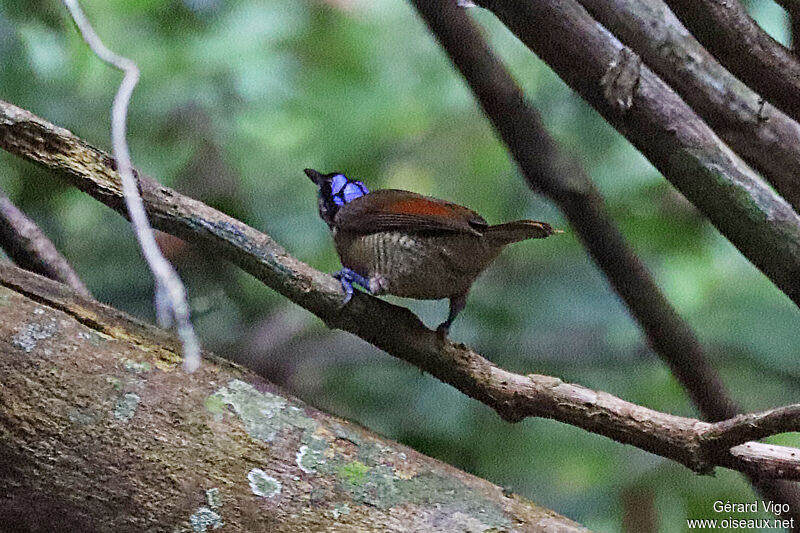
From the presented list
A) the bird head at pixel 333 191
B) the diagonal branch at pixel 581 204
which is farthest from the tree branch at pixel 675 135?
the bird head at pixel 333 191

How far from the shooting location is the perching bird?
148 centimetres

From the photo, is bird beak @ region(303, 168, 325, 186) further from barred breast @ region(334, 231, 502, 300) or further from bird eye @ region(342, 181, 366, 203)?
barred breast @ region(334, 231, 502, 300)

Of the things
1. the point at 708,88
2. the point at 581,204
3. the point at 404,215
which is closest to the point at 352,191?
the point at 404,215

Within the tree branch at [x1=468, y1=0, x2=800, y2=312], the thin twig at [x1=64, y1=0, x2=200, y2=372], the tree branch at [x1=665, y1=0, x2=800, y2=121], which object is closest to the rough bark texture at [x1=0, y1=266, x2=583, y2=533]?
the thin twig at [x1=64, y1=0, x2=200, y2=372]

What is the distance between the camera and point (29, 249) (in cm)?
156

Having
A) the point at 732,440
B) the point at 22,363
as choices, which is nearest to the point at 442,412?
the point at 732,440

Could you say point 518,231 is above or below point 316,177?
below

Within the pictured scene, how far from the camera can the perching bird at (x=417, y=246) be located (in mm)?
1483

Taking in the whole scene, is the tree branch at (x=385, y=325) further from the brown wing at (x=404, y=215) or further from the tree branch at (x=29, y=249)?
the tree branch at (x=29, y=249)

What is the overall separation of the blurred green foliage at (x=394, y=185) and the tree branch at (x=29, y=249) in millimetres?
535

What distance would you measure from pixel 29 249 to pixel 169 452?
663mm

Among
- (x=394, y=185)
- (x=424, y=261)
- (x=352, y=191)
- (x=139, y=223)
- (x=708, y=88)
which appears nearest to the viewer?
(x=139, y=223)

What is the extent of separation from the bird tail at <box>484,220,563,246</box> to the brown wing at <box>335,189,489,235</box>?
0.03 meters

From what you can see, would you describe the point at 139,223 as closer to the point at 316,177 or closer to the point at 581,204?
the point at 316,177
